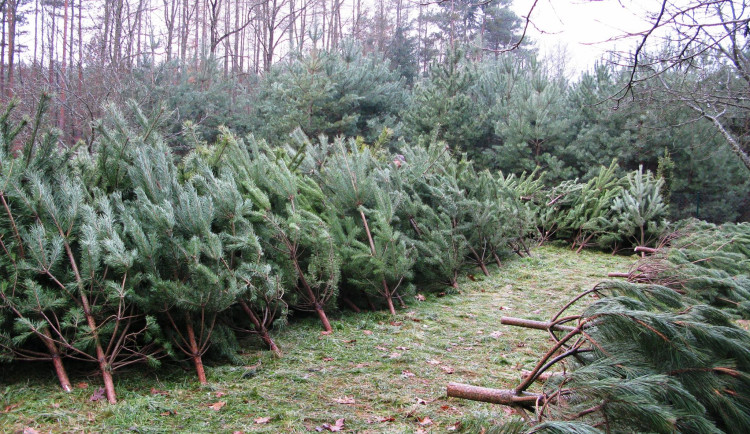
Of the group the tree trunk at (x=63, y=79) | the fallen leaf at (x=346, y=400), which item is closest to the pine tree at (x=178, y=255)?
the fallen leaf at (x=346, y=400)

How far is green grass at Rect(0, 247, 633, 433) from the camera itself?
2.63 meters

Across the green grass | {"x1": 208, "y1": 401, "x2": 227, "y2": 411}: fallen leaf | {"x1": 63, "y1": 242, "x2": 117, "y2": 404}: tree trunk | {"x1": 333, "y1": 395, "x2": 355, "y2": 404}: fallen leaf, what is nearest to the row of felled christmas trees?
{"x1": 63, "y1": 242, "x2": 117, "y2": 404}: tree trunk

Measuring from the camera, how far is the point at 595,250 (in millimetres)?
9836

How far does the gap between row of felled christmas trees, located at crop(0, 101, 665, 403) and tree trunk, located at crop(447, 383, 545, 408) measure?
1567 mm

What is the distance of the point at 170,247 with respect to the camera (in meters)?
3.24

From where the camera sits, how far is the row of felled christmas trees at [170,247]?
2992 millimetres

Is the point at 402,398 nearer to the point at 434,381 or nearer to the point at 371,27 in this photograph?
the point at 434,381

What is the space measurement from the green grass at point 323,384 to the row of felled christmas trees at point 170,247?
0.15 m

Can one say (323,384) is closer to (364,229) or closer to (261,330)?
(261,330)

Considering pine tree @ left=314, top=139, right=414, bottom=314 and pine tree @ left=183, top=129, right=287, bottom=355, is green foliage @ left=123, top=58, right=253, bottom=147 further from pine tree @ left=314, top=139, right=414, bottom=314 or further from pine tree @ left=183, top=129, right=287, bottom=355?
pine tree @ left=183, top=129, right=287, bottom=355

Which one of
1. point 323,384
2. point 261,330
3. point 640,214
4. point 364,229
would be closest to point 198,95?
point 364,229

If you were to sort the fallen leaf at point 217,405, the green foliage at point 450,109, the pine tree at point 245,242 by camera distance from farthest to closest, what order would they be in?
the green foliage at point 450,109, the pine tree at point 245,242, the fallen leaf at point 217,405

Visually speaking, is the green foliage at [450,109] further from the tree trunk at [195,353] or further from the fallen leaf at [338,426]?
the fallen leaf at [338,426]

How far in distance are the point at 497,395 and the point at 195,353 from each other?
197 centimetres
